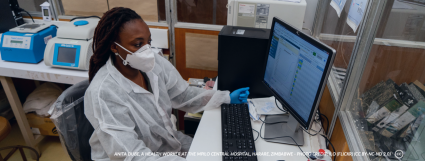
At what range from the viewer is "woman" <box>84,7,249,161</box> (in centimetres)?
93

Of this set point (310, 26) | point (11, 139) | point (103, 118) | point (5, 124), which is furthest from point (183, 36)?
point (11, 139)

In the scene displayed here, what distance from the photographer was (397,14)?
85 cm

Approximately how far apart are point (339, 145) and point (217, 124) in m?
0.51

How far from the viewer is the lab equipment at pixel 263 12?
1424 millimetres

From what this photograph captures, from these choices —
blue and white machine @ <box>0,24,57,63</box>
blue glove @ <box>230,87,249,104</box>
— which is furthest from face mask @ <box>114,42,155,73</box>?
blue and white machine @ <box>0,24,57,63</box>

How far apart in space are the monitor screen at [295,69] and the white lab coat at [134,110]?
31cm

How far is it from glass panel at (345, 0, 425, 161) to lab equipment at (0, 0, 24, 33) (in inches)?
97.0

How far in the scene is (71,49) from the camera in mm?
1655

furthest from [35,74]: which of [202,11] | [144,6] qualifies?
[202,11]

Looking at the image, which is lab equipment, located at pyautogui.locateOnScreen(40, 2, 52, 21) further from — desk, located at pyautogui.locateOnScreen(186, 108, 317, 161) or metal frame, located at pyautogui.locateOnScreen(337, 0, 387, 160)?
metal frame, located at pyautogui.locateOnScreen(337, 0, 387, 160)

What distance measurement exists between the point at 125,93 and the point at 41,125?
1486 millimetres

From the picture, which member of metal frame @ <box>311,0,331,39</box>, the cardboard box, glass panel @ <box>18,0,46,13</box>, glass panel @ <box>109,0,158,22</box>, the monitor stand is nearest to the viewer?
the monitor stand

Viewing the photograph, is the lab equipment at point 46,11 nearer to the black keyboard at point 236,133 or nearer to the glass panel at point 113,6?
the glass panel at point 113,6

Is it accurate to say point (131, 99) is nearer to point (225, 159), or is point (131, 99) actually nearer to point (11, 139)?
point (225, 159)
